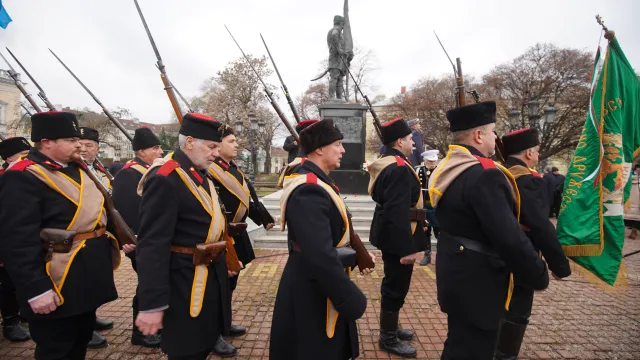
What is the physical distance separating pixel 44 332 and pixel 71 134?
58.4 inches

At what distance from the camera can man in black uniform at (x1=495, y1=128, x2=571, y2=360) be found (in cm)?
254

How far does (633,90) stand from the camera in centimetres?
335

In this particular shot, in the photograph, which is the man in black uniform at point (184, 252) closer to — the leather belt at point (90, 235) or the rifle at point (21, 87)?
the leather belt at point (90, 235)

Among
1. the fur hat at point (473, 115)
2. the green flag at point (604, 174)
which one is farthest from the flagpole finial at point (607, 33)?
the fur hat at point (473, 115)

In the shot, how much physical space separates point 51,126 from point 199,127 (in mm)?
1295

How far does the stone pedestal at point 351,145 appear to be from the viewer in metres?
12.4

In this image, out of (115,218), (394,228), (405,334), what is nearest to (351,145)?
(405,334)

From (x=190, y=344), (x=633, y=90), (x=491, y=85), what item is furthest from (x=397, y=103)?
(x=190, y=344)

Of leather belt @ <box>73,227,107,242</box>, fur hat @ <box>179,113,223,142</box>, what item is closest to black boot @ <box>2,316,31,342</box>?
leather belt @ <box>73,227,107,242</box>

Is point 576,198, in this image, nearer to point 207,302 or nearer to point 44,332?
point 207,302

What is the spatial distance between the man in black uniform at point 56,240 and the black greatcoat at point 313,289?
5.14 feet

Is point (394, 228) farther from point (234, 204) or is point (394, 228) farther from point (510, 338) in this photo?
point (234, 204)

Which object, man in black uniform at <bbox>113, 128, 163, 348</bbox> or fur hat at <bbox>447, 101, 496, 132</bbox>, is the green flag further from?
man in black uniform at <bbox>113, 128, 163, 348</bbox>

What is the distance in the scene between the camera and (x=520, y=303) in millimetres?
3223
